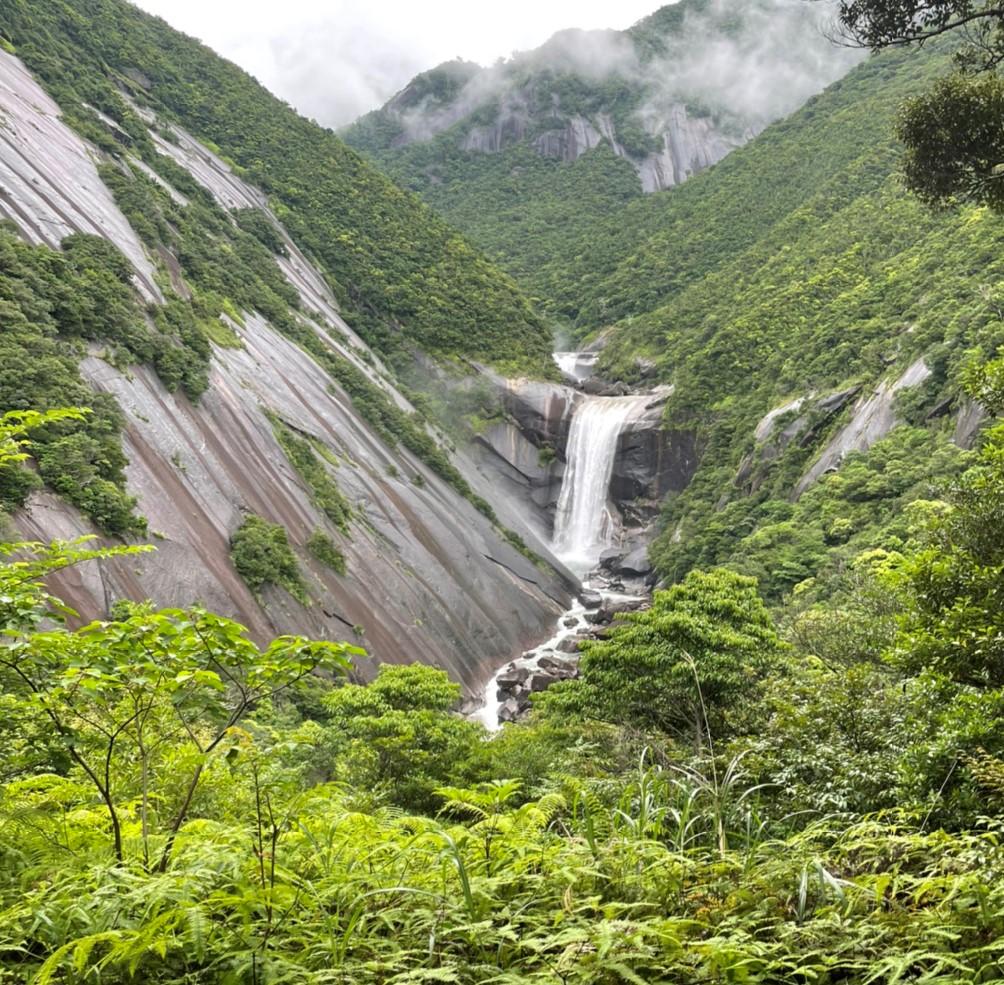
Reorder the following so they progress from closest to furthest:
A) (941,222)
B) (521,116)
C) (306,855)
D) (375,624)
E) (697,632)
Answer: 1. (306,855)
2. (697,632)
3. (375,624)
4. (941,222)
5. (521,116)

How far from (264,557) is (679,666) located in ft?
49.0

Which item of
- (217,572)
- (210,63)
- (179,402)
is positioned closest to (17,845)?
(217,572)

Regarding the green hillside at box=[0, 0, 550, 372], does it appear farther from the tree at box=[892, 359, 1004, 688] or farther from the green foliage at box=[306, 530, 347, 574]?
the tree at box=[892, 359, 1004, 688]

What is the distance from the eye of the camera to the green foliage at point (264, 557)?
23.1m

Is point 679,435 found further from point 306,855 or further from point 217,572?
point 306,855

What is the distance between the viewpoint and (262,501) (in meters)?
26.8

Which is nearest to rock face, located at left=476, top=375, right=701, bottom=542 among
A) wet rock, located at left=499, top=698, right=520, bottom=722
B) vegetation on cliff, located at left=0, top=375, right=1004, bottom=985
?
wet rock, located at left=499, top=698, right=520, bottom=722

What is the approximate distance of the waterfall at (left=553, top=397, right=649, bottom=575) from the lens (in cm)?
5381

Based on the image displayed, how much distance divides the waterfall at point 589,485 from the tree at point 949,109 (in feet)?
135

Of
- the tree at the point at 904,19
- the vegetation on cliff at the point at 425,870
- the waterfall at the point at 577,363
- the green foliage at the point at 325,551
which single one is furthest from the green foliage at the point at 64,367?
the waterfall at the point at 577,363

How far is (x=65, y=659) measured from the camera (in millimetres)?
3629

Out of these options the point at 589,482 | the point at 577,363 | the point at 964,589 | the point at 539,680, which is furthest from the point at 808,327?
the point at 964,589

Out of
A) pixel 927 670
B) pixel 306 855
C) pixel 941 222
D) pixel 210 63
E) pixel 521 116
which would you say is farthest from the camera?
pixel 521 116

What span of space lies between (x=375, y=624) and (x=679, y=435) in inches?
1344
